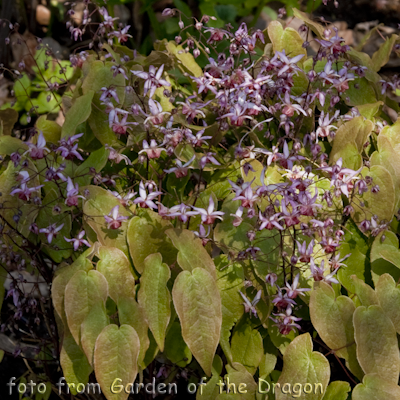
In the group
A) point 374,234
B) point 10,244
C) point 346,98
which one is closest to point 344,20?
point 346,98

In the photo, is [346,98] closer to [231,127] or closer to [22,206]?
[231,127]

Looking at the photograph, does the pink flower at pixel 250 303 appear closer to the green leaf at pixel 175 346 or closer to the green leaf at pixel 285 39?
the green leaf at pixel 175 346

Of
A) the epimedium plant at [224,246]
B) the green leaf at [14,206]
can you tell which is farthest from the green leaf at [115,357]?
the green leaf at [14,206]

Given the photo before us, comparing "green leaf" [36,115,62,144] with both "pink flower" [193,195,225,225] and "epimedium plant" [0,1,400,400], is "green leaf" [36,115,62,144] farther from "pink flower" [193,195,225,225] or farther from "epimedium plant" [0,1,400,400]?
"pink flower" [193,195,225,225]

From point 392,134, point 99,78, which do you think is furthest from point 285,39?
point 99,78

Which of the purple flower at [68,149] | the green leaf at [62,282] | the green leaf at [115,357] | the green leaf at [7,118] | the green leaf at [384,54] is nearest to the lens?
the green leaf at [115,357]

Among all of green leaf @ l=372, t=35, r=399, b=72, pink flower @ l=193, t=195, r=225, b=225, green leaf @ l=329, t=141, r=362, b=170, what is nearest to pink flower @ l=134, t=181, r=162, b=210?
pink flower @ l=193, t=195, r=225, b=225
